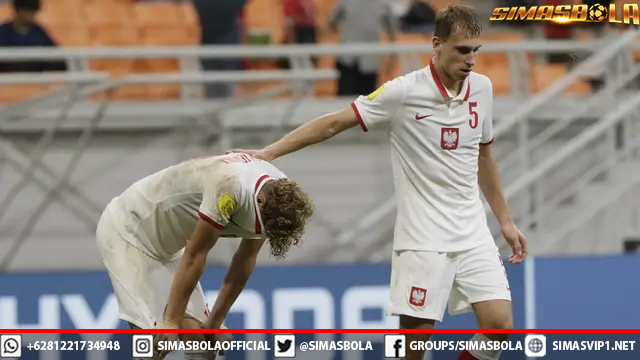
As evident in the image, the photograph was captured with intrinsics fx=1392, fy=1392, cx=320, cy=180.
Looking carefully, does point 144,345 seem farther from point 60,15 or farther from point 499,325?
point 60,15

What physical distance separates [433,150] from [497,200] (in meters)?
0.50

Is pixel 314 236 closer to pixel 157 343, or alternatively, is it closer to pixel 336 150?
pixel 336 150

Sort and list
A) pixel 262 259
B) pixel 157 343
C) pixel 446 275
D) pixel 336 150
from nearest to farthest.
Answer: pixel 157 343 → pixel 446 275 → pixel 262 259 → pixel 336 150

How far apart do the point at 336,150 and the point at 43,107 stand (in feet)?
6.64

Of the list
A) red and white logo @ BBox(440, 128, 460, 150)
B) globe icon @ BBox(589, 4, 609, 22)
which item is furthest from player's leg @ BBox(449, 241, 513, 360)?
globe icon @ BBox(589, 4, 609, 22)

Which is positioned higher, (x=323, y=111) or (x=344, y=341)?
(x=323, y=111)

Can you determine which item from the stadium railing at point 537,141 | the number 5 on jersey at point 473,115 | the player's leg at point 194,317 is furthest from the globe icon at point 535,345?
the player's leg at point 194,317

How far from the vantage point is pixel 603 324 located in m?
8.62

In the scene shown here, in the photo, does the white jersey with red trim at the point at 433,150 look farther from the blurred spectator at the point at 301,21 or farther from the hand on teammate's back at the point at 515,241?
the blurred spectator at the point at 301,21

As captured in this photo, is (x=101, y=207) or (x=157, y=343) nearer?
(x=157, y=343)

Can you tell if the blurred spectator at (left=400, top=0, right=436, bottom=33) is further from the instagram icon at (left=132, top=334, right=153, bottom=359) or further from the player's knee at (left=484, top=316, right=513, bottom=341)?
the instagram icon at (left=132, top=334, right=153, bottom=359)

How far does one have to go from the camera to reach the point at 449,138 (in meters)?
6.38

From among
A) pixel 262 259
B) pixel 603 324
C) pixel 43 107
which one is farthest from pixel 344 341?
pixel 43 107
